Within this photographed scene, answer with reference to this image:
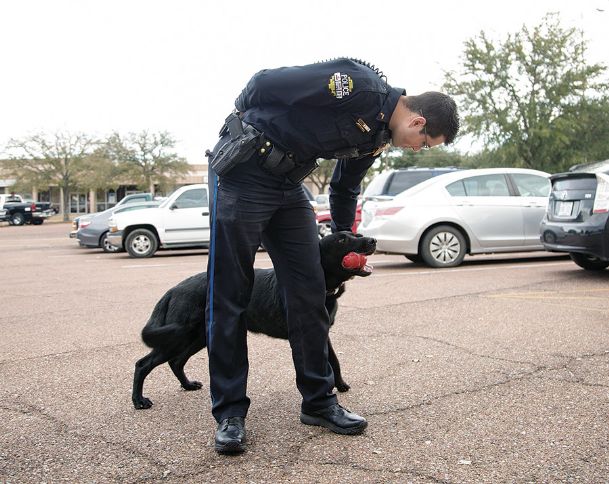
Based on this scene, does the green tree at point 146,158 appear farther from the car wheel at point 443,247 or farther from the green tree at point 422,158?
the car wheel at point 443,247

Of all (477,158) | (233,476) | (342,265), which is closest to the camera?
(233,476)

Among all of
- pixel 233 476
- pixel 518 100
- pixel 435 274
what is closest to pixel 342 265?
pixel 233 476

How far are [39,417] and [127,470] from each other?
39.6 inches

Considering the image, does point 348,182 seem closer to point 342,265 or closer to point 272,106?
point 342,265

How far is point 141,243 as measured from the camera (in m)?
15.4

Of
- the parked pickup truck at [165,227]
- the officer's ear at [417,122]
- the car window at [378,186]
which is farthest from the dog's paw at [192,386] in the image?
the parked pickup truck at [165,227]

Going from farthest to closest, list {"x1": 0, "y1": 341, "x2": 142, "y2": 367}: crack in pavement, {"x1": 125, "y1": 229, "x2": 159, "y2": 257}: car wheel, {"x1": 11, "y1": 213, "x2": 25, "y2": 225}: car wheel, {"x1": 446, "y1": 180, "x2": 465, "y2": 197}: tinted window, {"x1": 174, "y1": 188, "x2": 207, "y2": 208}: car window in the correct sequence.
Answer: {"x1": 11, "y1": 213, "x2": 25, "y2": 225}: car wheel → {"x1": 174, "y1": 188, "x2": 207, "y2": 208}: car window → {"x1": 125, "y1": 229, "x2": 159, "y2": 257}: car wheel → {"x1": 446, "y1": 180, "x2": 465, "y2": 197}: tinted window → {"x1": 0, "y1": 341, "x2": 142, "y2": 367}: crack in pavement

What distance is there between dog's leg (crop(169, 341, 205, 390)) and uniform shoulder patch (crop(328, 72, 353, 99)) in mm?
1624

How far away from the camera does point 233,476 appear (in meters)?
2.73

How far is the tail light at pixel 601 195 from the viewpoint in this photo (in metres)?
8.17

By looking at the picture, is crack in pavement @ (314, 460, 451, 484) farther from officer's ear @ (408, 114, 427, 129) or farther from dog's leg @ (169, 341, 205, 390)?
officer's ear @ (408, 114, 427, 129)

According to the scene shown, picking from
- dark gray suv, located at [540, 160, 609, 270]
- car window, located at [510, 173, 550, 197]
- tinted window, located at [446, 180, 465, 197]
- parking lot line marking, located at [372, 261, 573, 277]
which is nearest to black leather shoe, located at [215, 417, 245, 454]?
dark gray suv, located at [540, 160, 609, 270]

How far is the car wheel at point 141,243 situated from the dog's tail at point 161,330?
1197 cm

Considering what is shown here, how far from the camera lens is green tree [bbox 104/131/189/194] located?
5422 cm
